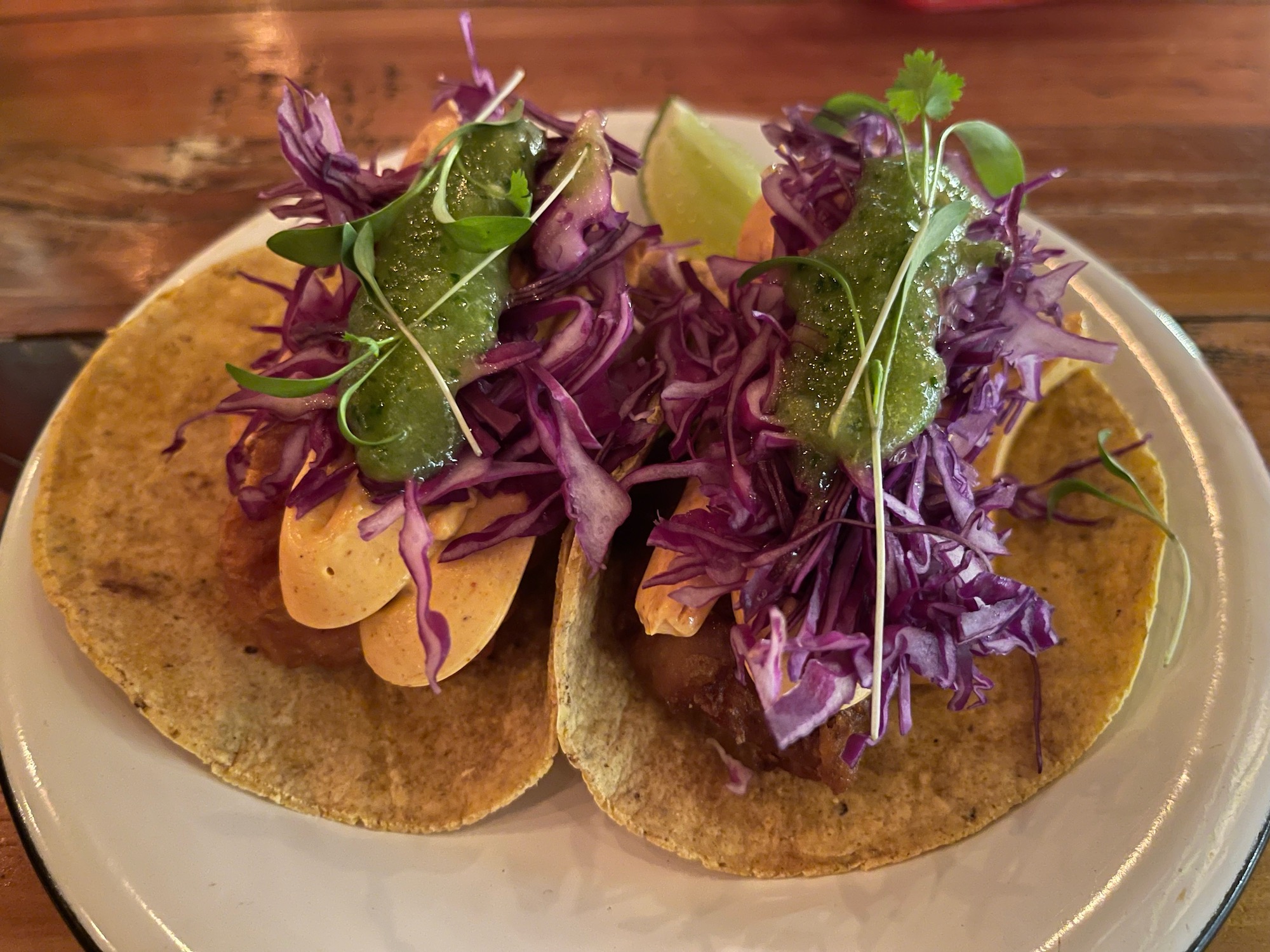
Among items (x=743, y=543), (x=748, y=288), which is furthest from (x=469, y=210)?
(x=743, y=543)

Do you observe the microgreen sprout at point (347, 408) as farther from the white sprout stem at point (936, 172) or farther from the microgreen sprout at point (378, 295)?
the white sprout stem at point (936, 172)

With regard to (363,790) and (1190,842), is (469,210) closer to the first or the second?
(363,790)

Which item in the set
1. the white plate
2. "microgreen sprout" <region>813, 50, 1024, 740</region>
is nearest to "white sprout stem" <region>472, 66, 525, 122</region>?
"microgreen sprout" <region>813, 50, 1024, 740</region>

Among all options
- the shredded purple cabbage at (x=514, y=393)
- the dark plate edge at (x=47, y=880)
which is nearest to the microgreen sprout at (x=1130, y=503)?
the shredded purple cabbage at (x=514, y=393)

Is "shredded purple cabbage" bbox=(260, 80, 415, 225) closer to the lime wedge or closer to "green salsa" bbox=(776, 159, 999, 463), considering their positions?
the lime wedge

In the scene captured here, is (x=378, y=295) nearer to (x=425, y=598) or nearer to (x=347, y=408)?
(x=347, y=408)

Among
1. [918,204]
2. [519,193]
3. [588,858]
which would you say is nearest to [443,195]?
[519,193]
